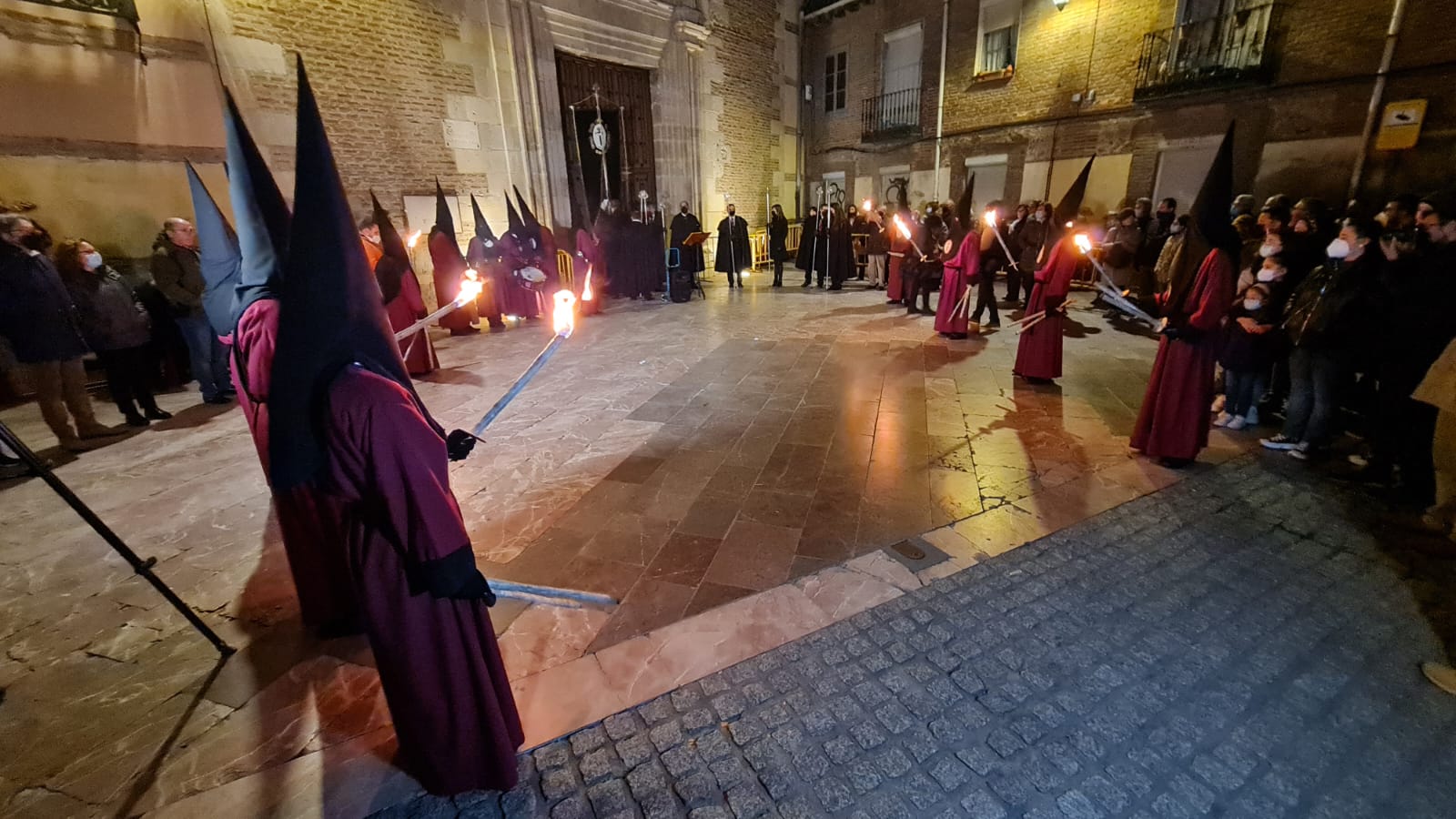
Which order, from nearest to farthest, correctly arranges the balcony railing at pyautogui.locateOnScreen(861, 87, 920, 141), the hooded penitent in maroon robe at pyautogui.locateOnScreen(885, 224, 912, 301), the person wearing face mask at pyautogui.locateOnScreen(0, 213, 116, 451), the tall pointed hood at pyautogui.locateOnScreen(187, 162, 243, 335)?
the tall pointed hood at pyautogui.locateOnScreen(187, 162, 243, 335) < the person wearing face mask at pyautogui.locateOnScreen(0, 213, 116, 451) < the hooded penitent in maroon robe at pyautogui.locateOnScreen(885, 224, 912, 301) < the balcony railing at pyautogui.locateOnScreen(861, 87, 920, 141)

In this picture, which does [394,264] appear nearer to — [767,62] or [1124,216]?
[1124,216]

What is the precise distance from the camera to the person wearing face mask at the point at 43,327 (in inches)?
195

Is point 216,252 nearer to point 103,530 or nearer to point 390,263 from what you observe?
point 103,530

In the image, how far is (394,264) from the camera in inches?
265

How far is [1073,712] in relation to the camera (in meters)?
2.33

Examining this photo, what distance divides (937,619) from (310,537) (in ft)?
10.2

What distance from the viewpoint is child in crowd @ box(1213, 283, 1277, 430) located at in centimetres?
483

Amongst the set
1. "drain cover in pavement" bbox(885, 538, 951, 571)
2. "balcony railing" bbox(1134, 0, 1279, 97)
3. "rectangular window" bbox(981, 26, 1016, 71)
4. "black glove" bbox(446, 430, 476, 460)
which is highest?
"rectangular window" bbox(981, 26, 1016, 71)

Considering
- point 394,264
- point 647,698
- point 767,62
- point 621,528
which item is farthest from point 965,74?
point 647,698

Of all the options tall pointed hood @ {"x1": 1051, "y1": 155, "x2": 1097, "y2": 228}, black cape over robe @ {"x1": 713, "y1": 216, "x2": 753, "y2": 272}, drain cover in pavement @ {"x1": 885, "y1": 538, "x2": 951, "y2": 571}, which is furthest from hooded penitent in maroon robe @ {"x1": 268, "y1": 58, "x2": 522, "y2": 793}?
black cape over robe @ {"x1": 713, "y1": 216, "x2": 753, "y2": 272}

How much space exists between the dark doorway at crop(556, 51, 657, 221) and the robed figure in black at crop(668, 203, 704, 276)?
62.4 inches

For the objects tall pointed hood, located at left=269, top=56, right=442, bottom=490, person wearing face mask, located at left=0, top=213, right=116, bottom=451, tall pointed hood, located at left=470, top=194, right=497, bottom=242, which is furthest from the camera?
tall pointed hood, located at left=470, top=194, right=497, bottom=242

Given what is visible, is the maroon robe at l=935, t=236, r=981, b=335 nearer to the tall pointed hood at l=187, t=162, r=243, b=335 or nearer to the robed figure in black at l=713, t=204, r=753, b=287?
the robed figure in black at l=713, t=204, r=753, b=287

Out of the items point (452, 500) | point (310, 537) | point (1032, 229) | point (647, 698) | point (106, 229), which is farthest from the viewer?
point (1032, 229)
